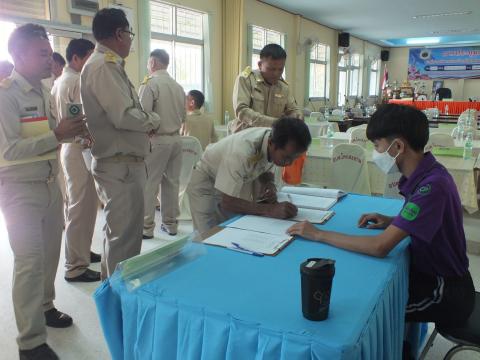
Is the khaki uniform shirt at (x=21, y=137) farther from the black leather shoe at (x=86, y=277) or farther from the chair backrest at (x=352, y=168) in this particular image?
the chair backrest at (x=352, y=168)

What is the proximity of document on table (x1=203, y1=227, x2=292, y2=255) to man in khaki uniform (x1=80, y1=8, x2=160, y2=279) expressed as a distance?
787 mm

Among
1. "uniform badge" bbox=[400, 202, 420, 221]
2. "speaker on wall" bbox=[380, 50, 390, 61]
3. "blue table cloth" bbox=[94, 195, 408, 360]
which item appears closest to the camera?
"blue table cloth" bbox=[94, 195, 408, 360]

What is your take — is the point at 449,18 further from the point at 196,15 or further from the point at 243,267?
the point at 243,267

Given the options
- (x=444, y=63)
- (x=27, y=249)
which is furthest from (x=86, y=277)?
(x=444, y=63)

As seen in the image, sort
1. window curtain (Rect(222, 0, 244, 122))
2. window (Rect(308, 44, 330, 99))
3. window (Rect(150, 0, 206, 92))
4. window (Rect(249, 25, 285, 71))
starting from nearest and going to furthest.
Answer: window (Rect(150, 0, 206, 92)) < window curtain (Rect(222, 0, 244, 122)) < window (Rect(249, 25, 285, 71)) < window (Rect(308, 44, 330, 99))

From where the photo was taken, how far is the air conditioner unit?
4176 mm

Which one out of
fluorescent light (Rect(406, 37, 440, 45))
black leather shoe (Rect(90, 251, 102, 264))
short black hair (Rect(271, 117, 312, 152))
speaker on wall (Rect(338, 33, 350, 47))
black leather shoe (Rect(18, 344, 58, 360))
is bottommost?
black leather shoe (Rect(90, 251, 102, 264))

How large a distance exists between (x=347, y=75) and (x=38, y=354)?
11459mm

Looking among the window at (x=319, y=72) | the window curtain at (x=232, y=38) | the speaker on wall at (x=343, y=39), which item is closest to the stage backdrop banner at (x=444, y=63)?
the speaker on wall at (x=343, y=39)

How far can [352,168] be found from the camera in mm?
3398

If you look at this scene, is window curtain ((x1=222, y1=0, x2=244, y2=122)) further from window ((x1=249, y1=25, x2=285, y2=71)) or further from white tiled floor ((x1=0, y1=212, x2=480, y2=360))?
white tiled floor ((x1=0, y1=212, x2=480, y2=360))

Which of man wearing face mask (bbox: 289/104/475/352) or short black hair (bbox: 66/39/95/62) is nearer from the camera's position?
man wearing face mask (bbox: 289/104/475/352)

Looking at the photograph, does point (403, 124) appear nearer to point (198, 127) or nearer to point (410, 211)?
point (410, 211)

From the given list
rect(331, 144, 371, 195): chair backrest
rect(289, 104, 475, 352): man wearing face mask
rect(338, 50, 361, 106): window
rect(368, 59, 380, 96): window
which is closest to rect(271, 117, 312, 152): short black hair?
rect(289, 104, 475, 352): man wearing face mask
